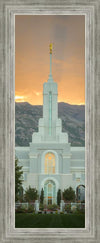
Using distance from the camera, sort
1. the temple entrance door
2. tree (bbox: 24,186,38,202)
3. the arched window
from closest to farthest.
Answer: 1. tree (bbox: 24,186,38,202)
2. the temple entrance door
3. the arched window

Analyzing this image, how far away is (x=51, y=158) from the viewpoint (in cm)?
1279

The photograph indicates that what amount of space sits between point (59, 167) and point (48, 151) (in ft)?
→ 2.81

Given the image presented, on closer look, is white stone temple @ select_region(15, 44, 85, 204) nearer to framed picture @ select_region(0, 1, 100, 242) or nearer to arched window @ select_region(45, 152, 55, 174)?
arched window @ select_region(45, 152, 55, 174)

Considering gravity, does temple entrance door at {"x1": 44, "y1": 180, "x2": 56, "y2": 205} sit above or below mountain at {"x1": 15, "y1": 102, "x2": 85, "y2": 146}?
below

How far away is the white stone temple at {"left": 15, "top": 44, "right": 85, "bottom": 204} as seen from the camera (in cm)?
1152

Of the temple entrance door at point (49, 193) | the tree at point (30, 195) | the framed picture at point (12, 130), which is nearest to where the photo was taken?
the framed picture at point (12, 130)

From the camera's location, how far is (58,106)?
10.8 meters

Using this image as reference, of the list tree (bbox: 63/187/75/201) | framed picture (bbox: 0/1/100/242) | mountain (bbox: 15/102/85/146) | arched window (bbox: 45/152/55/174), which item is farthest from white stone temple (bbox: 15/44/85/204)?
framed picture (bbox: 0/1/100/242)

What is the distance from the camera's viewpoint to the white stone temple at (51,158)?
37.8 ft

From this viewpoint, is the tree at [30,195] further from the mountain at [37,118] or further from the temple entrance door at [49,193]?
the mountain at [37,118]

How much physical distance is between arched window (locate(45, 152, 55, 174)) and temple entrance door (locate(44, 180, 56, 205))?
1.62 ft

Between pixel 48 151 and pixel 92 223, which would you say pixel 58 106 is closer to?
pixel 48 151

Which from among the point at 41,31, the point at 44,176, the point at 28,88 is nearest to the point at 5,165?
the point at 41,31

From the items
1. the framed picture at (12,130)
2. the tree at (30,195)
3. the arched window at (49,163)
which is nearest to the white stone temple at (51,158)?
the arched window at (49,163)
